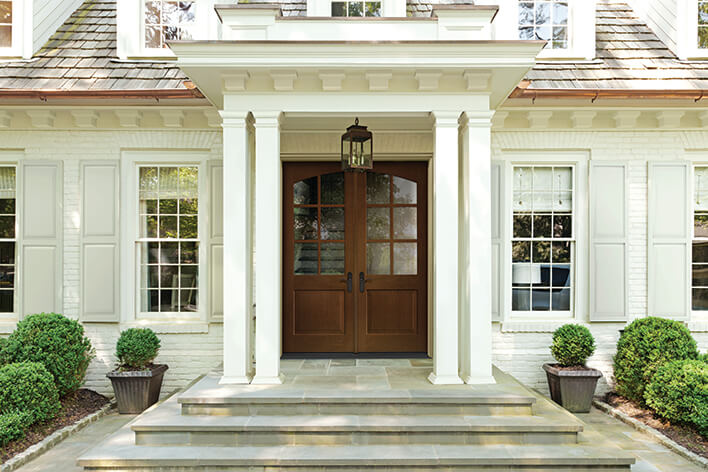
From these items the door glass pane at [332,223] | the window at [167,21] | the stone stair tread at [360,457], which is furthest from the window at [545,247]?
the window at [167,21]

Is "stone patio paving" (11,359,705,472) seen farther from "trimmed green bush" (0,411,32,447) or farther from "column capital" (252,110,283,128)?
"column capital" (252,110,283,128)

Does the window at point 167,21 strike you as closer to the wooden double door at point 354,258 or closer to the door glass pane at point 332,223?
the wooden double door at point 354,258

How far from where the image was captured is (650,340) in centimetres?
611

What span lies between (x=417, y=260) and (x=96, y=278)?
13.1ft

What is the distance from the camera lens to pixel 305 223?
23.9ft

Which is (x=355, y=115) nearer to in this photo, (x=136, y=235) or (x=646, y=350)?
(x=136, y=235)

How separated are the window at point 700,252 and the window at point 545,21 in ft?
8.03

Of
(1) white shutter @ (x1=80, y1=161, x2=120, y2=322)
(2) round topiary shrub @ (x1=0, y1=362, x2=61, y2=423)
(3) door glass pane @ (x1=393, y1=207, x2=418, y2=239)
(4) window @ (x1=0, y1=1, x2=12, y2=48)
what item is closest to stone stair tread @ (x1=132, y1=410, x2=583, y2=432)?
(2) round topiary shrub @ (x1=0, y1=362, x2=61, y2=423)

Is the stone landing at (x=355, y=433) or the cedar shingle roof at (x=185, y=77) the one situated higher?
→ the cedar shingle roof at (x=185, y=77)

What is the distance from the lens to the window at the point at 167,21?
7406 millimetres

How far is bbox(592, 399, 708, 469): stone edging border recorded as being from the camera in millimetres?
4867

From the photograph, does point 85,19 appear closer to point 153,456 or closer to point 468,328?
point 153,456

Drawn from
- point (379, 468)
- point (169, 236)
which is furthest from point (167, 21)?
point (379, 468)

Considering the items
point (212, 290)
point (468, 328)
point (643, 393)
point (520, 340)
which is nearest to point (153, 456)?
point (212, 290)
